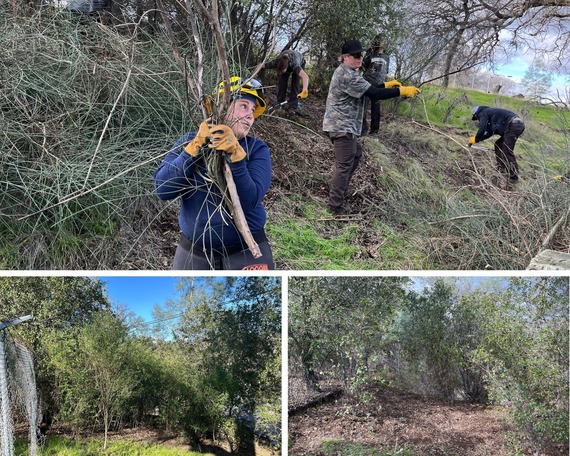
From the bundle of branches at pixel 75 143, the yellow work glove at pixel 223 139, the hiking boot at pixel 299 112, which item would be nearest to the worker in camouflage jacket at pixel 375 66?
the hiking boot at pixel 299 112

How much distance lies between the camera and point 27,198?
3.78 meters

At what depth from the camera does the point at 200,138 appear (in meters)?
1.78

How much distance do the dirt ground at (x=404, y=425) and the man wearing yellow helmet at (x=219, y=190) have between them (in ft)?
2.03

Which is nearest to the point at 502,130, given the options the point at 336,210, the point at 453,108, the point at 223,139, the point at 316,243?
the point at 336,210

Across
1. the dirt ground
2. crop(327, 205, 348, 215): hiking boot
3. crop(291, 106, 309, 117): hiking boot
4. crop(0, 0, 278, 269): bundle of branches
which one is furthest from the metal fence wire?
crop(291, 106, 309, 117): hiking boot

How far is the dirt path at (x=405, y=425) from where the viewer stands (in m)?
1.67

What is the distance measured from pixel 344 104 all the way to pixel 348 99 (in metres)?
0.07

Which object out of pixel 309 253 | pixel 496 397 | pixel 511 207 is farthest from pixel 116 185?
pixel 511 207

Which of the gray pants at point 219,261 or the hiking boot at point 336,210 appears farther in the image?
the hiking boot at point 336,210

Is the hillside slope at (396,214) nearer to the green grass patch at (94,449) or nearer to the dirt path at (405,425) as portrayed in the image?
the dirt path at (405,425)

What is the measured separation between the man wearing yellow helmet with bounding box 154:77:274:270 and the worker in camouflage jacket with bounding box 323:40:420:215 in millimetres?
2728

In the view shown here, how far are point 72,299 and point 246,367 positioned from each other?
0.64 metres

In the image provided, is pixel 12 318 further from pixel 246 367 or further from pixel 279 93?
pixel 279 93

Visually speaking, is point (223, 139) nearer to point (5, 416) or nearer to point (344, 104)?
point (5, 416)
